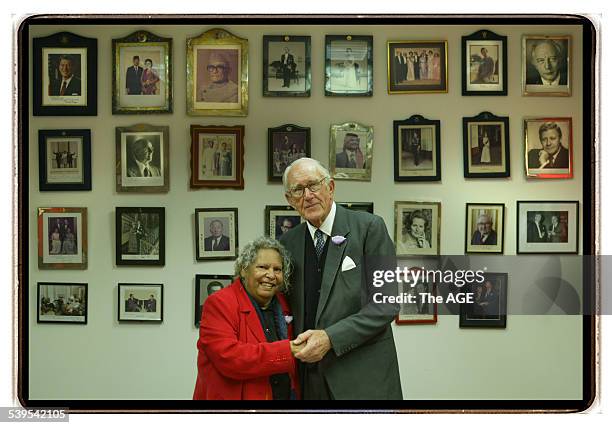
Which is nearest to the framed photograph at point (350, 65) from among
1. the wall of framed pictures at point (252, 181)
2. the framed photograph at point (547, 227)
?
the wall of framed pictures at point (252, 181)

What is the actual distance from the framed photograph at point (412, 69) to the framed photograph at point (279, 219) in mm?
537

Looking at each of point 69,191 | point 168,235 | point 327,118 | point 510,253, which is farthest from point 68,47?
point 510,253

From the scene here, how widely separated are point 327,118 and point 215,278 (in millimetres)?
664

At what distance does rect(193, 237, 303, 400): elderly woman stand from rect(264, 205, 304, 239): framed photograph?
3 centimetres

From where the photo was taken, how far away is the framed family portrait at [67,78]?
268 centimetres

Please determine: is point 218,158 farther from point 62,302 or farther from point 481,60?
point 481,60

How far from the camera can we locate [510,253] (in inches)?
106

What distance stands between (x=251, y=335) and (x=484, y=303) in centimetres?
81

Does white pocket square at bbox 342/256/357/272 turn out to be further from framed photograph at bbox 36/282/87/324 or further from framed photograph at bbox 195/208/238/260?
framed photograph at bbox 36/282/87/324

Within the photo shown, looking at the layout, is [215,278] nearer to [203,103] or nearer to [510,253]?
[203,103]

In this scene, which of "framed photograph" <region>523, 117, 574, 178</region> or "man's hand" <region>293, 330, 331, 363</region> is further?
"framed photograph" <region>523, 117, 574, 178</region>

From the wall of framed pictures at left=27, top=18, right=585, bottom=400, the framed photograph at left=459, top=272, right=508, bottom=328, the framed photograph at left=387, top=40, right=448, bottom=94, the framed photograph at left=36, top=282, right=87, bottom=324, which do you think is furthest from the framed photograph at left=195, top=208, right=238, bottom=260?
the framed photograph at left=459, top=272, right=508, bottom=328

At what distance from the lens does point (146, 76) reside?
2674mm

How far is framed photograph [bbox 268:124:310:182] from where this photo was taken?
265 centimetres
